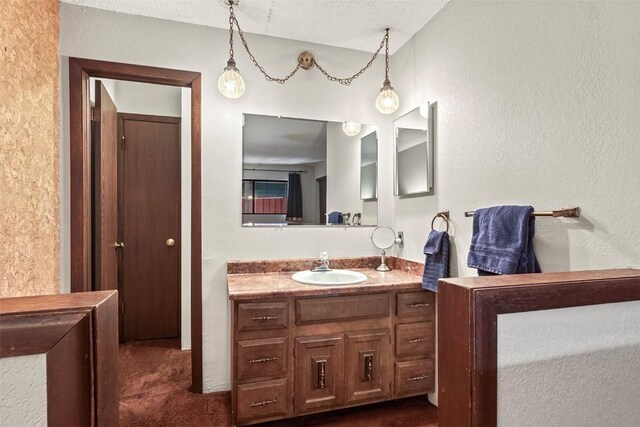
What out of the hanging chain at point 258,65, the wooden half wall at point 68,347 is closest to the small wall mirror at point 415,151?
the hanging chain at point 258,65

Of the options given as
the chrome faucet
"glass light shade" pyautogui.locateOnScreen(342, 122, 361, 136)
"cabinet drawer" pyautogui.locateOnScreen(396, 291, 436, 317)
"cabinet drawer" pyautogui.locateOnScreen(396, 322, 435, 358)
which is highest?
"glass light shade" pyautogui.locateOnScreen(342, 122, 361, 136)

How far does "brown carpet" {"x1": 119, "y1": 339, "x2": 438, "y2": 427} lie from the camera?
184 cm

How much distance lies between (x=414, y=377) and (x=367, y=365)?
33 centimetres

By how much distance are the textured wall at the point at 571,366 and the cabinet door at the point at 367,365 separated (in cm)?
114

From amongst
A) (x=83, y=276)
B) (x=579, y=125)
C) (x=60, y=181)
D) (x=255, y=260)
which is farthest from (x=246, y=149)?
(x=579, y=125)

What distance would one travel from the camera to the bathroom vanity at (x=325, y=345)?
5.52ft

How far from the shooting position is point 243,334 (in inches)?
66.1

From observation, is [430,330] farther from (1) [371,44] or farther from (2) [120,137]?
(2) [120,137]

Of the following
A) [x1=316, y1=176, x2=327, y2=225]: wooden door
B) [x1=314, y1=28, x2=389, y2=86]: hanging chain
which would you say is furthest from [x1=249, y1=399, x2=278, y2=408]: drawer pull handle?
[x1=314, y1=28, x2=389, y2=86]: hanging chain

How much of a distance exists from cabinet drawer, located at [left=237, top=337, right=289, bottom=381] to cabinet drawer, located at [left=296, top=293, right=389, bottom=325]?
16cm

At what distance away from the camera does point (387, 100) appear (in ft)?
7.21

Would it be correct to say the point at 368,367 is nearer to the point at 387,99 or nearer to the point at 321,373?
the point at 321,373

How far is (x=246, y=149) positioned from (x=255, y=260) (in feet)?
2.47

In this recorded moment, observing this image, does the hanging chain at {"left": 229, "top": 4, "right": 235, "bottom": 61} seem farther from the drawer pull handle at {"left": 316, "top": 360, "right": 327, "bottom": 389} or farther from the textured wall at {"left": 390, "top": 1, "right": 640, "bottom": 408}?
the drawer pull handle at {"left": 316, "top": 360, "right": 327, "bottom": 389}
